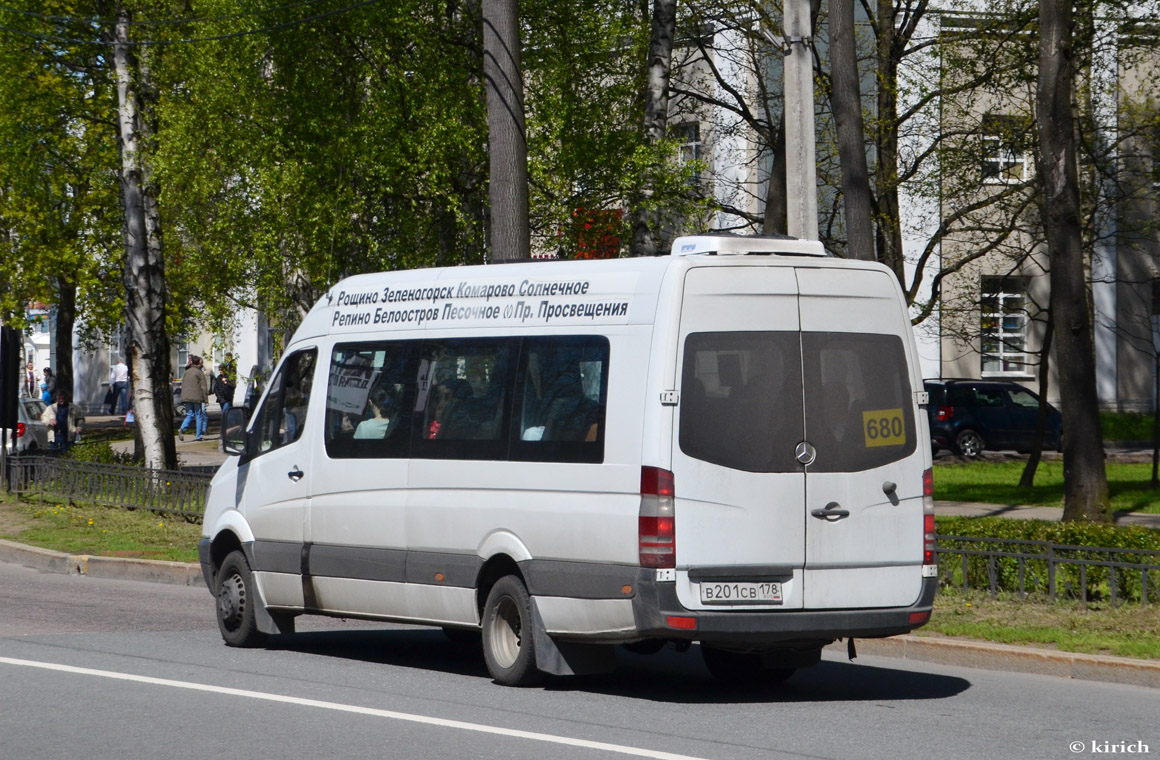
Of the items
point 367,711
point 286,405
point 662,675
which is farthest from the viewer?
point 286,405

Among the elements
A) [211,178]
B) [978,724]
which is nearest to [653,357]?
[978,724]

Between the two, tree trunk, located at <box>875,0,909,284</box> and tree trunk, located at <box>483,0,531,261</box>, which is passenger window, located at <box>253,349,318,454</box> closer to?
tree trunk, located at <box>483,0,531,261</box>

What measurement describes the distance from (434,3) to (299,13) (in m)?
1.80

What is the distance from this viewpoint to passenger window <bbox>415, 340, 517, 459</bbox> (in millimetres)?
9602

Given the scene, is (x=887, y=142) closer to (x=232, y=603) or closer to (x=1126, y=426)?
(x=1126, y=426)

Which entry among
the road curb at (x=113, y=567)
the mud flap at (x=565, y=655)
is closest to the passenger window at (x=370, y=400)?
the mud flap at (x=565, y=655)

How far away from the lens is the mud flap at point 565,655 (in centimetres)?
909

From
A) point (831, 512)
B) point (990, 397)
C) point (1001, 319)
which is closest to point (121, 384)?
point (990, 397)

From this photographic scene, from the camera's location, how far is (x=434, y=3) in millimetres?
21172

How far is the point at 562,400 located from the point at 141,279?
16.2m

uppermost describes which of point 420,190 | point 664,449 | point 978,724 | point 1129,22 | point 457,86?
point 1129,22

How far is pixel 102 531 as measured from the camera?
19.5 m

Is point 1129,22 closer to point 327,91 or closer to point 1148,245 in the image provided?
point 327,91

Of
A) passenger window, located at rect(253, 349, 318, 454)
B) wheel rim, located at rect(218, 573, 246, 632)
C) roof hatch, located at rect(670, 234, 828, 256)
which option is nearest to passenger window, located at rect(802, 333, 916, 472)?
roof hatch, located at rect(670, 234, 828, 256)
